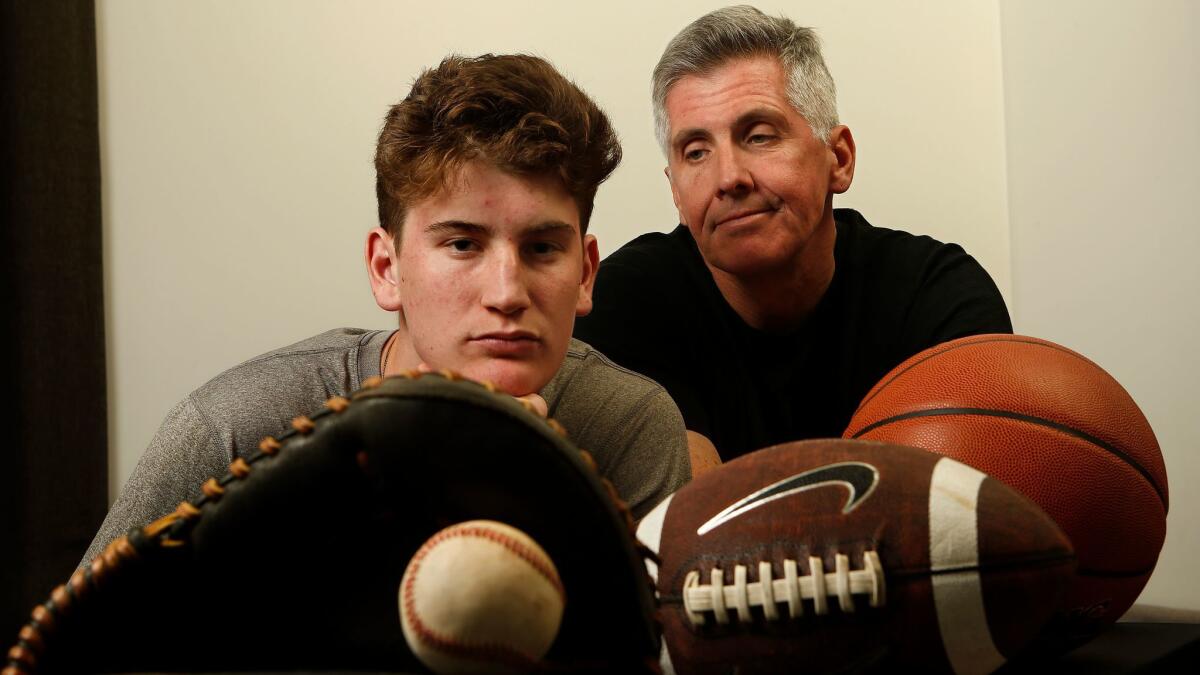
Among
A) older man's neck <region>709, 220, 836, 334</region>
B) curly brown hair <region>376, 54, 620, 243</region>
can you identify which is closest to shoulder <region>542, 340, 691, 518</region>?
curly brown hair <region>376, 54, 620, 243</region>

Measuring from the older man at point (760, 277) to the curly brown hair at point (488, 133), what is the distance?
0.68 m

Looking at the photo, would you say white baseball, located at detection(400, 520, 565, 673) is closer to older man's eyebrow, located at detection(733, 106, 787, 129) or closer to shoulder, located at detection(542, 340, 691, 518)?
shoulder, located at detection(542, 340, 691, 518)

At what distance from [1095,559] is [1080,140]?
1892mm

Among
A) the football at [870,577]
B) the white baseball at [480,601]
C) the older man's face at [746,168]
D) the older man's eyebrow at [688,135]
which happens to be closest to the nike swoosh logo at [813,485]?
the football at [870,577]

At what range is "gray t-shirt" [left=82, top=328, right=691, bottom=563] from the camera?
4.61ft

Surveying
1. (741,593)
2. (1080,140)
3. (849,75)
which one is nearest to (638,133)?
(849,75)

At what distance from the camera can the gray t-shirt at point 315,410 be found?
1404 mm

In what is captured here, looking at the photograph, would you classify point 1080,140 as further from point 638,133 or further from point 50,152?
point 50,152

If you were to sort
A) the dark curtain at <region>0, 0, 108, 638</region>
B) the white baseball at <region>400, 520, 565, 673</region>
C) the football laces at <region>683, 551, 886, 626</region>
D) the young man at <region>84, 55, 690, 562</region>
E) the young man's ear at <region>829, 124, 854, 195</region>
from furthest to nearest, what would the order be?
the dark curtain at <region>0, 0, 108, 638</region>
the young man's ear at <region>829, 124, 854, 195</region>
the young man at <region>84, 55, 690, 562</region>
the football laces at <region>683, 551, 886, 626</region>
the white baseball at <region>400, 520, 565, 673</region>

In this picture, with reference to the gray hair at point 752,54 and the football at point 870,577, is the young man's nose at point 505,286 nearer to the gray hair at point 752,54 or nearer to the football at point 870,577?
the football at point 870,577

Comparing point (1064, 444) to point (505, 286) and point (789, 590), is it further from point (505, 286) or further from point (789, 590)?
point (505, 286)

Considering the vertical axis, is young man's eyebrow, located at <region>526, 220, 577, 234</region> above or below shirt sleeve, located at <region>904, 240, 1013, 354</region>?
above

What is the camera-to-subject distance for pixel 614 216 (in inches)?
121

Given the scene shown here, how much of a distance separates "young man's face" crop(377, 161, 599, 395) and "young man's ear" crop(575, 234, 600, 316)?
79 mm
